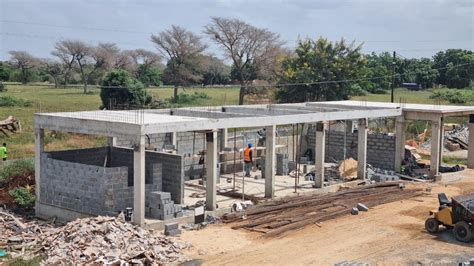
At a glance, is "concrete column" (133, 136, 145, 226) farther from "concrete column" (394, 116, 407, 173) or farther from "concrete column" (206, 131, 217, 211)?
"concrete column" (394, 116, 407, 173)

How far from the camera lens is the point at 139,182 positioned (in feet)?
58.3

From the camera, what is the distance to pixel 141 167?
17750mm

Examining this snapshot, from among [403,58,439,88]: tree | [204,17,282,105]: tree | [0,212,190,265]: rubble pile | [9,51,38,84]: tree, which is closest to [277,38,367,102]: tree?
[204,17,282,105]: tree

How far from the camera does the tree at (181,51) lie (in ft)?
217

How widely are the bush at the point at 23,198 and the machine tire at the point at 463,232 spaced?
13510 mm

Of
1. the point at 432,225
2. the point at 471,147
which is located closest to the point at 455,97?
the point at 471,147

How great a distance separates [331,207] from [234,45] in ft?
123

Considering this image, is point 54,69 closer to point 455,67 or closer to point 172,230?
point 455,67

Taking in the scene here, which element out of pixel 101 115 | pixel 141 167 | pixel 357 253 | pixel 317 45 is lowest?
pixel 357 253

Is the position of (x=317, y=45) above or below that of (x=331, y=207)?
above

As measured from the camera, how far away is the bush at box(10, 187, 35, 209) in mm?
20969

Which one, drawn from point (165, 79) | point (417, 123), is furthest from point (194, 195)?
point (165, 79)

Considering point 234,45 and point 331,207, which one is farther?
point 234,45

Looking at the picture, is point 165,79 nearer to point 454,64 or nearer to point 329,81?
point 329,81
